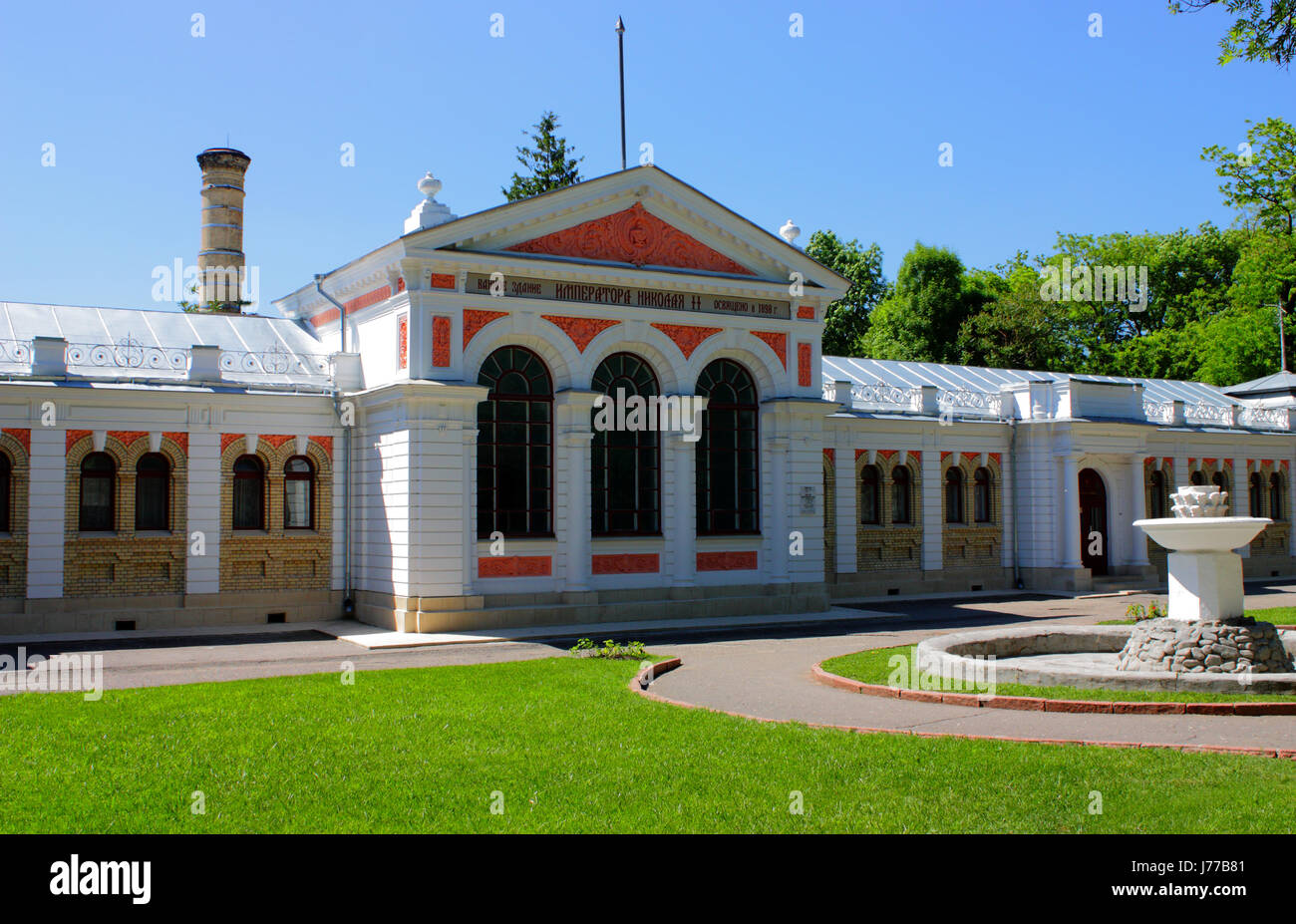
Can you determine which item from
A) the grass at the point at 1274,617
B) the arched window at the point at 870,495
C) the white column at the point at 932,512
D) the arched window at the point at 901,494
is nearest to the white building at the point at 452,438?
the arched window at the point at 870,495

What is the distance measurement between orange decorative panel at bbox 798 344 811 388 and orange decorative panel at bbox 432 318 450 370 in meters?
8.44

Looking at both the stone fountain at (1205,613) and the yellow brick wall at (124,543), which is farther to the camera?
the yellow brick wall at (124,543)

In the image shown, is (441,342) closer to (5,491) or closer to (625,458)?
(625,458)

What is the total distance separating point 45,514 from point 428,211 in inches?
364

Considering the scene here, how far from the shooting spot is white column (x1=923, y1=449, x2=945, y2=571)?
31.1 metres

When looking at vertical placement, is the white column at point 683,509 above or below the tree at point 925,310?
below

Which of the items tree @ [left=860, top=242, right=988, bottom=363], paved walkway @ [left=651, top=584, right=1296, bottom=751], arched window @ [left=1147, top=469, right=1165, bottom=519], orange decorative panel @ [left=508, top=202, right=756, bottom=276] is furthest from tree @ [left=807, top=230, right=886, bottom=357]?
paved walkway @ [left=651, top=584, right=1296, bottom=751]

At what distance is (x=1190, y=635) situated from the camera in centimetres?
1298

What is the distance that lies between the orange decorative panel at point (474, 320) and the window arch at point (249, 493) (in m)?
5.29

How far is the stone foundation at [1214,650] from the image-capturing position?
41.8 feet

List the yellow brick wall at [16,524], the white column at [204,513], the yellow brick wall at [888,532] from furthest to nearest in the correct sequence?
the yellow brick wall at [888,532] < the white column at [204,513] < the yellow brick wall at [16,524]

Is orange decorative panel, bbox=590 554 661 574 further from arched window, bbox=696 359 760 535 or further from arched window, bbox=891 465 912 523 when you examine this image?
arched window, bbox=891 465 912 523

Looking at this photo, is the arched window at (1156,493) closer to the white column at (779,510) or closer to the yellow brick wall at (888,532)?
the yellow brick wall at (888,532)

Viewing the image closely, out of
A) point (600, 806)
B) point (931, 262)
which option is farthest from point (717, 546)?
point (931, 262)
